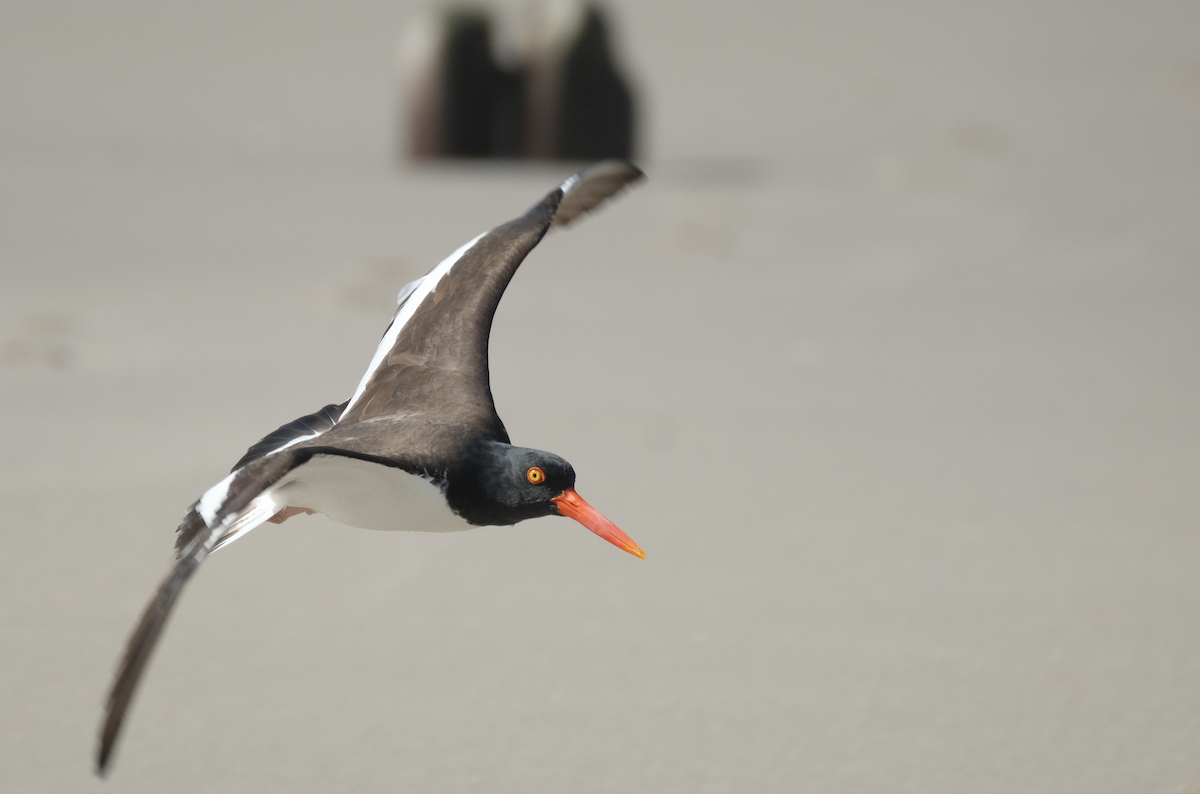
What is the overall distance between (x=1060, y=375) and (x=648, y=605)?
4365 mm

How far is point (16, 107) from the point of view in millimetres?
17844

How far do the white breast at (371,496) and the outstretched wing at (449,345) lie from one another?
136 millimetres

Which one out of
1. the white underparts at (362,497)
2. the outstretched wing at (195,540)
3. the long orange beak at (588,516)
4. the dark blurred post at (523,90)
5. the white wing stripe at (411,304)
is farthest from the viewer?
the dark blurred post at (523,90)

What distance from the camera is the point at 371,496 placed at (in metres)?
3.71

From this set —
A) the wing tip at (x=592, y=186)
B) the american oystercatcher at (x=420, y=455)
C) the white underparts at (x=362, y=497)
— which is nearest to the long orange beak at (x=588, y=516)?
the american oystercatcher at (x=420, y=455)

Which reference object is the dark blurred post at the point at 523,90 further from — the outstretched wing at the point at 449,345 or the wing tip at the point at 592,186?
the outstretched wing at the point at 449,345

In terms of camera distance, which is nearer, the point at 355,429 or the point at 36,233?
the point at 355,429

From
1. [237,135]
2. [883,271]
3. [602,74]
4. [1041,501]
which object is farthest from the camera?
[237,135]

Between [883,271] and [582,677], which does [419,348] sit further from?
[883,271]

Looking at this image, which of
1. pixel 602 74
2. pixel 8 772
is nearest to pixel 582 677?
pixel 8 772

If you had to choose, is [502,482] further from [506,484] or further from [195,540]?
[195,540]

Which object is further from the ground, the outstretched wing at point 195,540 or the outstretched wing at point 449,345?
the outstretched wing at point 449,345

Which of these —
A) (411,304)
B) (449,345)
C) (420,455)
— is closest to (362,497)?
(420,455)

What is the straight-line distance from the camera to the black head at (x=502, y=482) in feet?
12.3
